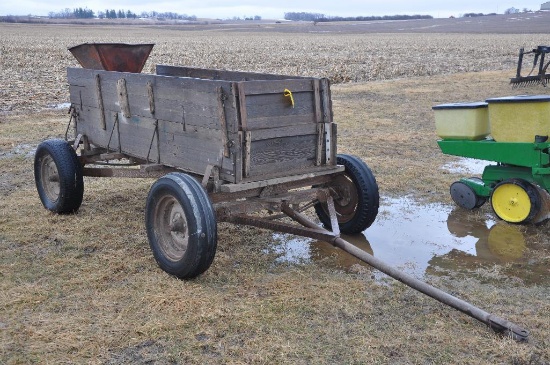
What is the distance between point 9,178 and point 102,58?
2490mm

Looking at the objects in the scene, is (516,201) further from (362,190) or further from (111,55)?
(111,55)

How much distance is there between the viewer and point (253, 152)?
482cm

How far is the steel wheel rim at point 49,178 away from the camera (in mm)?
6645

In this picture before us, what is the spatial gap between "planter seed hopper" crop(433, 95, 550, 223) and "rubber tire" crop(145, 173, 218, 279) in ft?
11.0

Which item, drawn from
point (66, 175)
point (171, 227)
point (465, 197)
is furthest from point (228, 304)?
point (465, 197)

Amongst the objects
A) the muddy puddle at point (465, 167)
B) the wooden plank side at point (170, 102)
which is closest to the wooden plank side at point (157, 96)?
the wooden plank side at point (170, 102)

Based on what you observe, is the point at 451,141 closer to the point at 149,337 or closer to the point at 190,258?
the point at 190,258

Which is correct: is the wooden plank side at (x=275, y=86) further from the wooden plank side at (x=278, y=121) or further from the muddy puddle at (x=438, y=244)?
the muddy puddle at (x=438, y=244)

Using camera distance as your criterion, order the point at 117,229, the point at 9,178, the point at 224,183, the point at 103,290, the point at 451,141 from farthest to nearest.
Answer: the point at 9,178, the point at 451,141, the point at 117,229, the point at 224,183, the point at 103,290

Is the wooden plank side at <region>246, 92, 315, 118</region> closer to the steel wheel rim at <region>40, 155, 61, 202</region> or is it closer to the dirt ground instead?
the dirt ground

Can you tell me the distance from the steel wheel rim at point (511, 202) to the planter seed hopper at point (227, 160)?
1.61m

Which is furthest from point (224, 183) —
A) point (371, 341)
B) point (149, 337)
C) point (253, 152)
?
point (371, 341)

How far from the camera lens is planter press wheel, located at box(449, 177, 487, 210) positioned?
6.62m

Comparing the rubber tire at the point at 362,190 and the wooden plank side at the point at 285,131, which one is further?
the rubber tire at the point at 362,190
